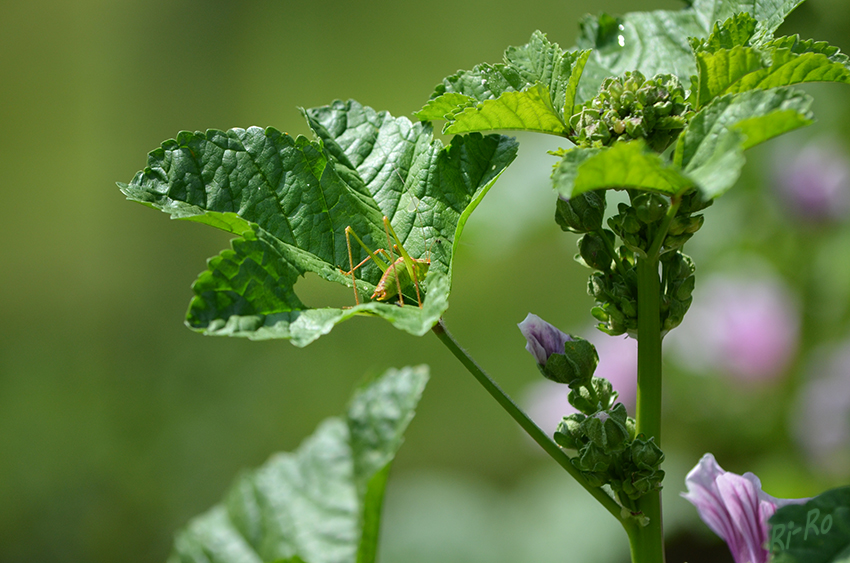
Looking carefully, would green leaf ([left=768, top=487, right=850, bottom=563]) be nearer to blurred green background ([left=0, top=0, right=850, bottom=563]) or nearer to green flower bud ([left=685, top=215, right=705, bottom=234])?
green flower bud ([left=685, top=215, right=705, bottom=234])

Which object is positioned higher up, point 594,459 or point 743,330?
point 594,459

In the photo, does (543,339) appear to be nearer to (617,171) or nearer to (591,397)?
(591,397)

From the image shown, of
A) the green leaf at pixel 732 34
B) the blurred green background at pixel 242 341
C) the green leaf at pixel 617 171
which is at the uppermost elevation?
the green leaf at pixel 732 34

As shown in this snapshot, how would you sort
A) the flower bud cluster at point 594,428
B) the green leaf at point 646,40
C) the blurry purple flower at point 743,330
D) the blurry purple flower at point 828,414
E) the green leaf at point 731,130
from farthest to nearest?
1. the blurry purple flower at point 743,330
2. the blurry purple flower at point 828,414
3. the green leaf at point 646,40
4. the flower bud cluster at point 594,428
5. the green leaf at point 731,130

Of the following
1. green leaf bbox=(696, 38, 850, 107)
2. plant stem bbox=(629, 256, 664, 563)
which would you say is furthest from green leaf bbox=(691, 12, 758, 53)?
plant stem bbox=(629, 256, 664, 563)

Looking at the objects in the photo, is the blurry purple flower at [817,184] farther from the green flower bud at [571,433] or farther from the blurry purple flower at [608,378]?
the green flower bud at [571,433]

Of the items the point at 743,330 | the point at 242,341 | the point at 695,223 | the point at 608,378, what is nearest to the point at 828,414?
the point at 743,330

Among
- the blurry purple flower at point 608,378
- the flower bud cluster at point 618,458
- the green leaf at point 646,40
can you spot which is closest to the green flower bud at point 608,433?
the flower bud cluster at point 618,458
